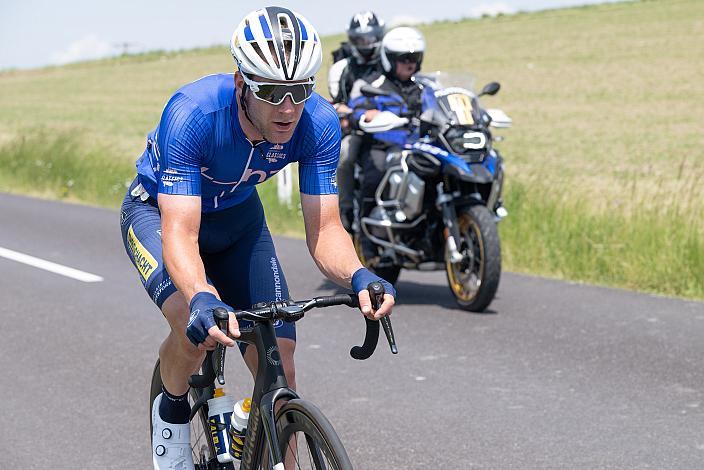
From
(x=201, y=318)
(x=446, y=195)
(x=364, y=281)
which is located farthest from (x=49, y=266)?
(x=201, y=318)

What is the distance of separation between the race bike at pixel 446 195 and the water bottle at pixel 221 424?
4.51m

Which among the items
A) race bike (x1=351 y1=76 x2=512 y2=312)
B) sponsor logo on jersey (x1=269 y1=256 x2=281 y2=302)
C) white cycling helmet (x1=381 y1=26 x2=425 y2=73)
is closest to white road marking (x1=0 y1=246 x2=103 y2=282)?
race bike (x1=351 y1=76 x2=512 y2=312)

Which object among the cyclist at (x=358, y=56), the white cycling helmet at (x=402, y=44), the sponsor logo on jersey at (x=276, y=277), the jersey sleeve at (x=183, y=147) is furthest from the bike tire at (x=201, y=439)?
the cyclist at (x=358, y=56)

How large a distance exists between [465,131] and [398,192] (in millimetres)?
788

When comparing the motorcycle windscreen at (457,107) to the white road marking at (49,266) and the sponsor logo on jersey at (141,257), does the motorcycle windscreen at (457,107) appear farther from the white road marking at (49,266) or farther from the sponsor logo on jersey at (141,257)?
the sponsor logo on jersey at (141,257)

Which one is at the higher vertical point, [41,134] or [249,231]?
[249,231]

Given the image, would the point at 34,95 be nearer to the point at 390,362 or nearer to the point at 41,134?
the point at 41,134

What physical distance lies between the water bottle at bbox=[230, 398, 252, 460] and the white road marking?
22.3 feet

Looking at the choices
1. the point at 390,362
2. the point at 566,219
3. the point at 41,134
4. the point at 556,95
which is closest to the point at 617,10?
the point at 556,95

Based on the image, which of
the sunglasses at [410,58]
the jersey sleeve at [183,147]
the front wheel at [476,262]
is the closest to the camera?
the jersey sleeve at [183,147]

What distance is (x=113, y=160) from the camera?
2034cm

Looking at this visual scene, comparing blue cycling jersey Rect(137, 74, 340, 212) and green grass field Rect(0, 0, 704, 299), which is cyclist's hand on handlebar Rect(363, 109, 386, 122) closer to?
green grass field Rect(0, 0, 704, 299)

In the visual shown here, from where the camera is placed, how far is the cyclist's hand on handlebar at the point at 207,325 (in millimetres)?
3479

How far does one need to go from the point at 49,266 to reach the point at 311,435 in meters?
8.71
